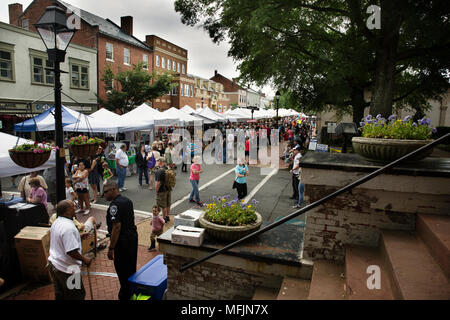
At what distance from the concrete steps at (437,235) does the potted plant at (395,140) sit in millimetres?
755

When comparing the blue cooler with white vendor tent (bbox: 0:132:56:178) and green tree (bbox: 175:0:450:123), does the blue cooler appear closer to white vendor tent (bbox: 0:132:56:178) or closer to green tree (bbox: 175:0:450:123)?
white vendor tent (bbox: 0:132:56:178)

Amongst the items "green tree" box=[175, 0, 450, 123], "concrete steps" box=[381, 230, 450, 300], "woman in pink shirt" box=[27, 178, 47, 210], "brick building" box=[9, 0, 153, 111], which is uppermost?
"brick building" box=[9, 0, 153, 111]

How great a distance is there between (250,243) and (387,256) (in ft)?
5.25

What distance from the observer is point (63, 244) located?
3723mm

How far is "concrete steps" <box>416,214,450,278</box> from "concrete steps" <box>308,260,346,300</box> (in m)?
0.93

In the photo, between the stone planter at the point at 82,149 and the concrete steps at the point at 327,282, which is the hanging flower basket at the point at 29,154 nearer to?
the stone planter at the point at 82,149

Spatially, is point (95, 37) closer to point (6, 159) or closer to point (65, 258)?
point (6, 159)

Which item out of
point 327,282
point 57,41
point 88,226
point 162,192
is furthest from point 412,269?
point 57,41

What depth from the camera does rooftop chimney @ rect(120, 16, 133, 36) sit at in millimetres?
34781

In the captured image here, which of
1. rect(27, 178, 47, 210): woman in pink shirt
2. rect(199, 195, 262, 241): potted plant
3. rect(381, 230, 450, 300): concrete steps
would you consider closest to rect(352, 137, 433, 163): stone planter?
rect(381, 230, 450, 300): concrete steps

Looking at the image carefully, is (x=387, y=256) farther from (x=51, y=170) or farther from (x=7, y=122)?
(x=7, y=122)

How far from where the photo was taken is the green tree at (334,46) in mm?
8344

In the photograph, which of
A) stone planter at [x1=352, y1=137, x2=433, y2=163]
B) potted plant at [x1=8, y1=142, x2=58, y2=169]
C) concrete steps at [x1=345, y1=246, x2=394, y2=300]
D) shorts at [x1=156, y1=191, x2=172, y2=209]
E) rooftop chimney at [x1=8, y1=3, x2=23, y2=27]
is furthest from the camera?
rooftop chimney at [x1=8, y1=3, x2=23, y2=27]

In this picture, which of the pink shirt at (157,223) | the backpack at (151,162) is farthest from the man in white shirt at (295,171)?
the backpack at (151,162)
